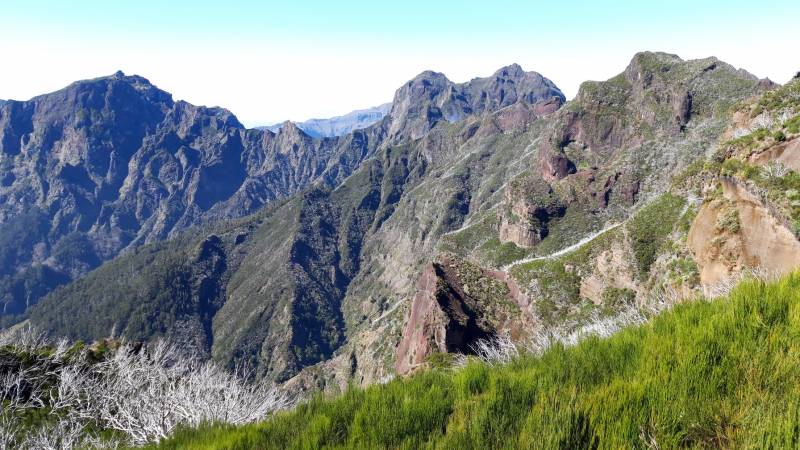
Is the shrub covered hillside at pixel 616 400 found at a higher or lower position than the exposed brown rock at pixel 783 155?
lower

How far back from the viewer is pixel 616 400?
362 centimetres

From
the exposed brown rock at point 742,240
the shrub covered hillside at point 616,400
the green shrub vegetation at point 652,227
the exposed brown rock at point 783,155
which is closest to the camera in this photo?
the shrub covered hillside at point 616,400

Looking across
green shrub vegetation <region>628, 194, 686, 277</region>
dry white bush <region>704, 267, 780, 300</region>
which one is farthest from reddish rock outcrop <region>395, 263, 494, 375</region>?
dry white bush <region>704, 267, 780, 300</region>

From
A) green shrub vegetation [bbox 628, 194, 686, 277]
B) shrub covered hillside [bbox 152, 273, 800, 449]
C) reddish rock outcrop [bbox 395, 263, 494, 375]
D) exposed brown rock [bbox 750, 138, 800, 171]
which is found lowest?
reddish rock outcrop [bbox 395, 263, 494, 375]

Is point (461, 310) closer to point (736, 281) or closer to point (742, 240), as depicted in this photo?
point (742, 240)

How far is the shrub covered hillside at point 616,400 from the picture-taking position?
3.34m

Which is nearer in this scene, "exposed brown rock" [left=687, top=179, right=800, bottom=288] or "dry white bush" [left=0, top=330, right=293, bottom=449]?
"exposed brown rock" [left=687, top=179, right=800, bottom=288]

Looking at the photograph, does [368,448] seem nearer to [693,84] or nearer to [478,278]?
[478,278]

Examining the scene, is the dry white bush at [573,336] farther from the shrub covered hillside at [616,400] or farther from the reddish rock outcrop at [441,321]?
the reddish rock outcrop at [441,321]

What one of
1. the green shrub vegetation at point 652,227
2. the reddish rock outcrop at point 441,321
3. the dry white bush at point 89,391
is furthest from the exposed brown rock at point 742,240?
the reddish rock outcrop at point 441,321

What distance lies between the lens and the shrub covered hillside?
11.0 feet

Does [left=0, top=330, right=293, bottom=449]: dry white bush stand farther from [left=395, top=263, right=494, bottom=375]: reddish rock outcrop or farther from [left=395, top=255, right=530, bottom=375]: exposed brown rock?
[left=395, top=255, right=530, bottom=375]: exposed brown rock

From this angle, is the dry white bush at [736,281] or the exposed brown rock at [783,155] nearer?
the dry white bush at [736,281]

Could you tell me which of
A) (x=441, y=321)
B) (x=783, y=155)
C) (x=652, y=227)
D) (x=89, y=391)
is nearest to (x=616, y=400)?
(x=783, y=155)
